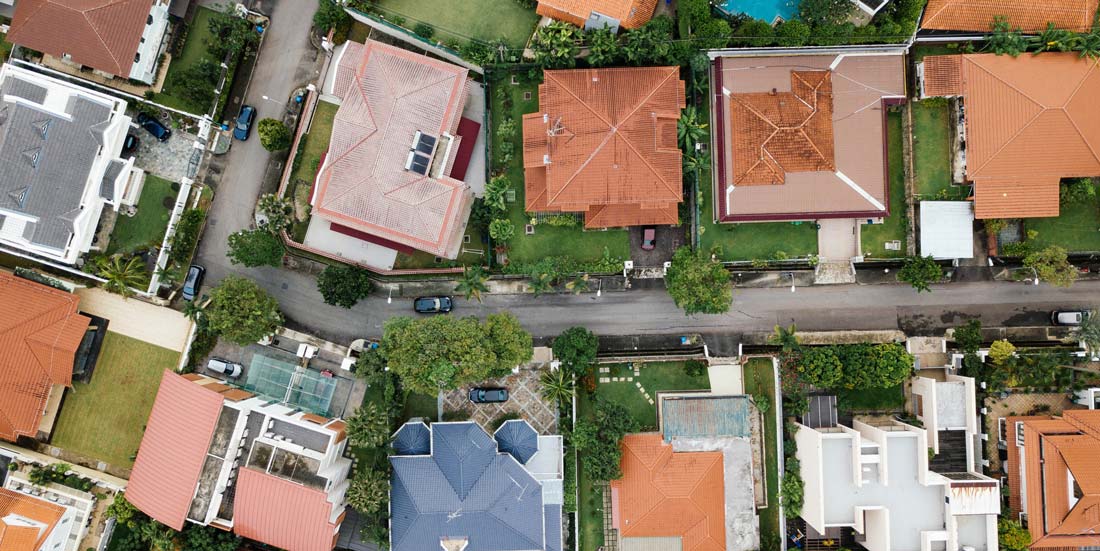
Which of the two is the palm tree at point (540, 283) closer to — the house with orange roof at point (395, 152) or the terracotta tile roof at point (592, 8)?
the house with orange roof at point (395, 152)

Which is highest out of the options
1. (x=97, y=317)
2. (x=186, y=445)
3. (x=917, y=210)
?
(x=917, y=210)

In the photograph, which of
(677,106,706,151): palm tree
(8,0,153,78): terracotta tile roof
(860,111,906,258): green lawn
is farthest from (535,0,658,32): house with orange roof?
(8,0,153,78): terracotta tile roof

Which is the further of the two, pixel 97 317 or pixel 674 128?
pixel 97 317

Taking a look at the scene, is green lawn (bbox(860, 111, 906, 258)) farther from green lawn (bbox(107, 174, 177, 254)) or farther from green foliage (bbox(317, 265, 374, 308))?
green lawn (bbox(107, 174, 177, 254))

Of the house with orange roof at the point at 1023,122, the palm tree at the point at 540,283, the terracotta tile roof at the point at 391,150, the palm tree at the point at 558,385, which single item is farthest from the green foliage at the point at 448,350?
the house with orange roof at the point at 1023,122

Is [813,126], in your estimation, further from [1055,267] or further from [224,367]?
[224,367]

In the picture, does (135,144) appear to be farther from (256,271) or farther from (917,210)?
(917,210)

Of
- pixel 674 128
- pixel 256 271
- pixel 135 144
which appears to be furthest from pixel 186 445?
pixel 674 128
